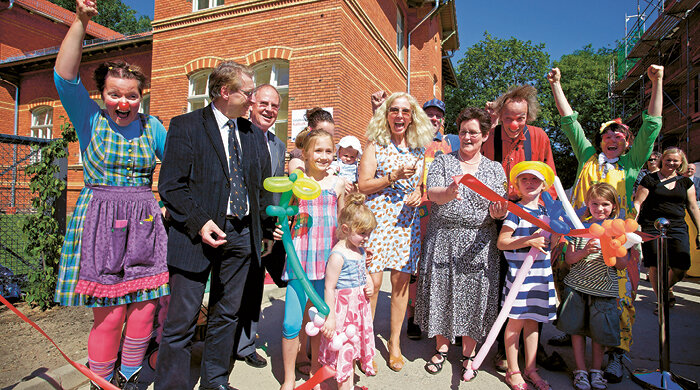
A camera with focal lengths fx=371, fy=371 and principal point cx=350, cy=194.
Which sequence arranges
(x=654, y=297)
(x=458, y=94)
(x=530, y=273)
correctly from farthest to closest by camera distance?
1. (x=458, y=94)
2. (x=654, y=297)
3. (x=530, y=273)

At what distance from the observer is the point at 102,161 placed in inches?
87.1

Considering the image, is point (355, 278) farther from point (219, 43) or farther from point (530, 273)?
point (219, 43)

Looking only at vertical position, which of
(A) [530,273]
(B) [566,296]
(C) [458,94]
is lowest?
(B) [566,296]

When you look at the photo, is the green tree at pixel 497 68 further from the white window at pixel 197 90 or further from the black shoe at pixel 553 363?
the black shoe at pixel 553 363

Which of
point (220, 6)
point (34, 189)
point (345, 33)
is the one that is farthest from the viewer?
point (220, 6)

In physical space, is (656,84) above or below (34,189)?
above

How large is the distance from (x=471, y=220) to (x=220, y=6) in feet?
33.7

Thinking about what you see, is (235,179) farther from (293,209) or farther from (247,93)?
(247,93)

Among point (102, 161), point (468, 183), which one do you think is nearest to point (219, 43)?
point (102, 161)

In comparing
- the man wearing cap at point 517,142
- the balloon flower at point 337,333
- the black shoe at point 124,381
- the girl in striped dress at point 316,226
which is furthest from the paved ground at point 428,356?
the balloon flower at point 337,333

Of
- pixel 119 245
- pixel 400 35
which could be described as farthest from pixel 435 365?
pixel 400 35

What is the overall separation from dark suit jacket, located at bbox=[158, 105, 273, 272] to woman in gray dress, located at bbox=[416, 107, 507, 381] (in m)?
1.51

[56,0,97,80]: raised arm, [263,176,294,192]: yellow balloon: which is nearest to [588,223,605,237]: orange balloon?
[263,176,294,192]: yellow balloon

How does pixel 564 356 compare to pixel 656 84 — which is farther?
pixel 564 356
